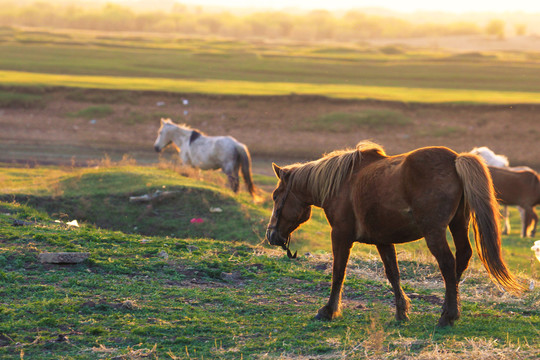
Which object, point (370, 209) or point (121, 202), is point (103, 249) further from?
point (121, 202)

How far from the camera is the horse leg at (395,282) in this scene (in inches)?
265

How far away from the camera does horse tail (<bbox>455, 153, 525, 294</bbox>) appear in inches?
231

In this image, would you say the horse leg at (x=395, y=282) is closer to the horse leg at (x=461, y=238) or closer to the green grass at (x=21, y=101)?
the horse leg at (x=461, y=238)

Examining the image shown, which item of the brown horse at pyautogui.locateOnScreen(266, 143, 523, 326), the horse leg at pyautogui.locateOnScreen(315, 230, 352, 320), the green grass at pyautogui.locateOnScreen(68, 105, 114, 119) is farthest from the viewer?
the green grass at pyautogui.locateOnScreen(68, 105, 114, 119)

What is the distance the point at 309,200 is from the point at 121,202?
27.4 feet

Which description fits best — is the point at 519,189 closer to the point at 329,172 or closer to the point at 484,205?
the point at 329,172

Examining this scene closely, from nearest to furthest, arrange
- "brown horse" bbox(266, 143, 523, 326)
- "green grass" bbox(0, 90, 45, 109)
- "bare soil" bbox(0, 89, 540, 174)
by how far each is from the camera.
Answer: "brown horse" bbox(266, 143, 523, 326) < "bare soil" bbox(0, 89, 540, 174) < "green grass" bbox(0, 90, 45, 109)

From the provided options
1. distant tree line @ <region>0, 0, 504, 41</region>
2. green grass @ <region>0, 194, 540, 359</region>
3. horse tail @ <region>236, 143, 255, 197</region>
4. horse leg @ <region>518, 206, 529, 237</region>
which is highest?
Answer: distant tree line @ <region>0, 0, 504, 41</region>

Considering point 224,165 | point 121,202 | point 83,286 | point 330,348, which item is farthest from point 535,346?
point 224,165

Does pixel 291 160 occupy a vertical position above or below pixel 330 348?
below

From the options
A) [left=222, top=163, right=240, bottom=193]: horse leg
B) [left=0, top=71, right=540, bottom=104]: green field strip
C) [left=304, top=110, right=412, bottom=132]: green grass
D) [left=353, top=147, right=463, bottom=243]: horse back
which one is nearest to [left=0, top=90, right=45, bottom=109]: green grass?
[left=0, top=71, right=540, bottom=104]: green field strip

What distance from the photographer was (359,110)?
35250mm

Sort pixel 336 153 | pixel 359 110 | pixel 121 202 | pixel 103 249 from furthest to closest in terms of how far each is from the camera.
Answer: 1. pixel 359 110
2. pixel 121 202
3. pixel 103 249
4. pixel 336 153

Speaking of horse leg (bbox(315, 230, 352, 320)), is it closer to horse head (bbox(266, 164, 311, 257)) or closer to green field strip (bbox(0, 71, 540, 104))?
horse head (bbox(266, 164, 311, 257))
